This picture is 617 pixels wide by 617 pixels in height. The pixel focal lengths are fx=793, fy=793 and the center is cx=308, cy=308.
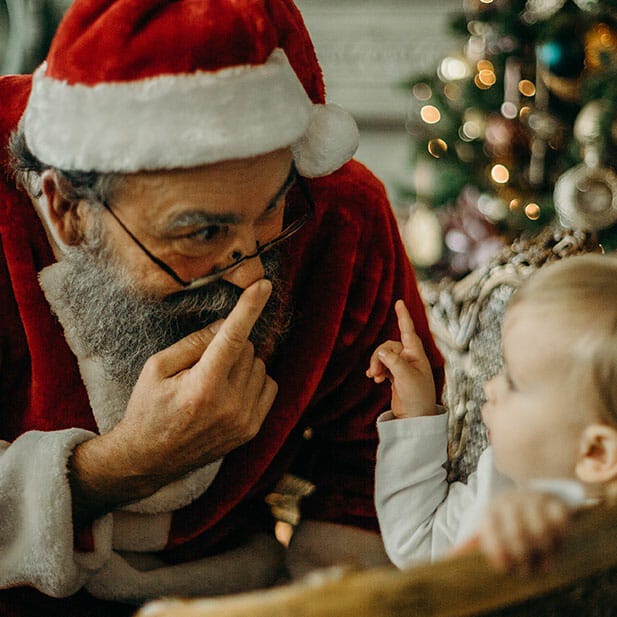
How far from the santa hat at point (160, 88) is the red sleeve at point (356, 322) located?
0.30m

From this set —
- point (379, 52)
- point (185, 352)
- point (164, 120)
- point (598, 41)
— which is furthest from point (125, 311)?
point (379, 52)

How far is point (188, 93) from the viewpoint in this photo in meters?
0.84

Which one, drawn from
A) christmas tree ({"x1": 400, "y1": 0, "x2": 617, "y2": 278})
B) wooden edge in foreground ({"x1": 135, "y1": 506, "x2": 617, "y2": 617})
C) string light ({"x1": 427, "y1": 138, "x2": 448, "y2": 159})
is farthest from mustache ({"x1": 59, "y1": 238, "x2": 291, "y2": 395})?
string light ({"x1": 427, "y1": 138, "x2": 448, "y2": 159})

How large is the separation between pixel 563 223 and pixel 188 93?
114cm

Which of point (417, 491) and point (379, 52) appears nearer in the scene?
point (417, 491)

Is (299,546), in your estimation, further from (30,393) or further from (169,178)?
(169,178)

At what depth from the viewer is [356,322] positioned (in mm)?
1189

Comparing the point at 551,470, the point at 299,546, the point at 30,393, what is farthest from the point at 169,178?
the point at 299,546

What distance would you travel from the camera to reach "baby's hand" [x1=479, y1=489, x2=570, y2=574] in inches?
20.8

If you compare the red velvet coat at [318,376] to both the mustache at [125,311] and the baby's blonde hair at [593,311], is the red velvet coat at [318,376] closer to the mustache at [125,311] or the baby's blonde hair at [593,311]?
the mustache at [125,311]

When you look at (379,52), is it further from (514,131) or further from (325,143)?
(325,143)

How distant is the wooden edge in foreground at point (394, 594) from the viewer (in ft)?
1.63

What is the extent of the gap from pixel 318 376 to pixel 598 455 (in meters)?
0.48

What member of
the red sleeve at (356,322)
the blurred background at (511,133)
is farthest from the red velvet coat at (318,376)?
the blurred background at (511,133)
